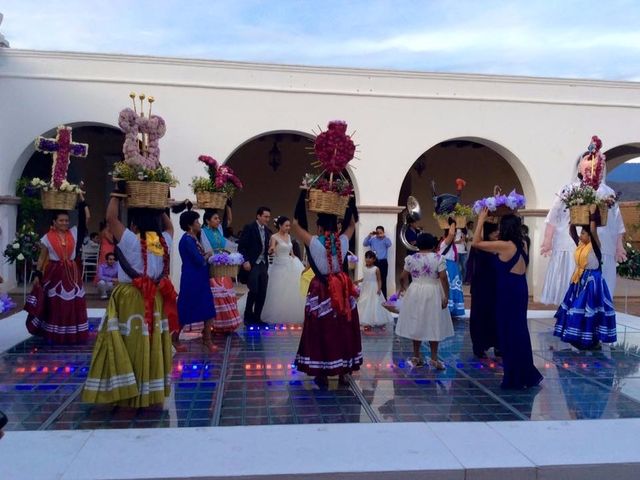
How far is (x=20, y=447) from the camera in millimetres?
4418

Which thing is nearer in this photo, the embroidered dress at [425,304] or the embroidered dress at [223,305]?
the embroidered dress at [425,304]

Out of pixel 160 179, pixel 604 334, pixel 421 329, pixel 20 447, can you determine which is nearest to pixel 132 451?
pixel 20 447

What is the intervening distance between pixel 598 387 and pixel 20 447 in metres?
5.27

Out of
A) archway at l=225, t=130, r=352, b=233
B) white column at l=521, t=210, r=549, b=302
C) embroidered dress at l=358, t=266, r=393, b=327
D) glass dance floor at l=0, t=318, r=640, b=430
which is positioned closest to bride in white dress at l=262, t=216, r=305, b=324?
embroidered dress at l=358, t=266, r=393, b=327

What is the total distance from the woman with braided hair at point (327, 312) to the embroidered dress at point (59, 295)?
11.5 feet

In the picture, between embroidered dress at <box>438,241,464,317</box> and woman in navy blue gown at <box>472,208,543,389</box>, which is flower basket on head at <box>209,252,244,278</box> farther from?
embroidered dress at <box>438,241,464,317</box>

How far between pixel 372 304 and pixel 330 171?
4027mm

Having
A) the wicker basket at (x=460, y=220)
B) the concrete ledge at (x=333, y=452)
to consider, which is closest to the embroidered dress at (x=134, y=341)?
the concrete ledge at (x=333, y=452)

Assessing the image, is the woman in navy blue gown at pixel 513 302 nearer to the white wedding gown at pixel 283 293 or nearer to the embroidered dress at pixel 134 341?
the embroidered dress at pixel 134 341

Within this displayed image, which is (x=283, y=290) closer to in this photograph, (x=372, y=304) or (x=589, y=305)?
(x=372, y=304)

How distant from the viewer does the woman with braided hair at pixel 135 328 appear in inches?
205

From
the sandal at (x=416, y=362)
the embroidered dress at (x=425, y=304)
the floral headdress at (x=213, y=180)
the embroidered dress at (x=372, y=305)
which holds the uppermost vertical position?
the floral headdress at (x=213, y=180)

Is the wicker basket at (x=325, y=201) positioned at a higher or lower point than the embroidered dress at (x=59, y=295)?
higher

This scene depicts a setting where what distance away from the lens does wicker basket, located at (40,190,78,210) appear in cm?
773
